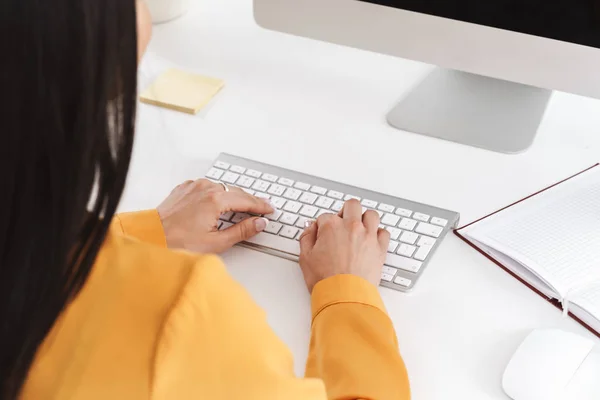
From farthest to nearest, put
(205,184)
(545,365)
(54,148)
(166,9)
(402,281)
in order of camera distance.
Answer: (166,9)
(205,184)
(402,281)
(545,365)
(54,148)

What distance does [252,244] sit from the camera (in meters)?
0.80

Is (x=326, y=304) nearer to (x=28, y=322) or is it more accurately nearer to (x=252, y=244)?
(x=252, y=244)

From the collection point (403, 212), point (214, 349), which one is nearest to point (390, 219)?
point (403, 212)

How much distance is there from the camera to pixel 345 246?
76 centimetres

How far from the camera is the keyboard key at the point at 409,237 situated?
2.58ft

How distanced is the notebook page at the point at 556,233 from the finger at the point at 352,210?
12 cm

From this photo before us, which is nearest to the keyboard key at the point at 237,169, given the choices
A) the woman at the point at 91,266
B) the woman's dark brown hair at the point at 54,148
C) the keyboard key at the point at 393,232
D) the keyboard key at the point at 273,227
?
the keyboard key at the point at 273,227

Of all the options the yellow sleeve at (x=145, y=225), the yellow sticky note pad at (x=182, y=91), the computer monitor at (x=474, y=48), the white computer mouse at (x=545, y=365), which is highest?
the computer monitor at (x=474, y=48)

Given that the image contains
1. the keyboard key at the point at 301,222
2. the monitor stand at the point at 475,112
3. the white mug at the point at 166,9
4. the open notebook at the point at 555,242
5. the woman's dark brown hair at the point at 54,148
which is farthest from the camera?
the white mug at the point at 166,9

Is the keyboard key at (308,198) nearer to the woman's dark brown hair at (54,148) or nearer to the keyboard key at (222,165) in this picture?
the keyboard key at (222,165)

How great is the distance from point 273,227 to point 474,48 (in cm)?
33

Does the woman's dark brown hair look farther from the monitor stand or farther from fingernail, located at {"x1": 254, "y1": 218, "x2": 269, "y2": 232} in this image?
the monitor stand

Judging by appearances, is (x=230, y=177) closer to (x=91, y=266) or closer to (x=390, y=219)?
(x=390, y=219)

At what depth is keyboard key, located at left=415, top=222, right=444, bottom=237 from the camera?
0.79 meters
